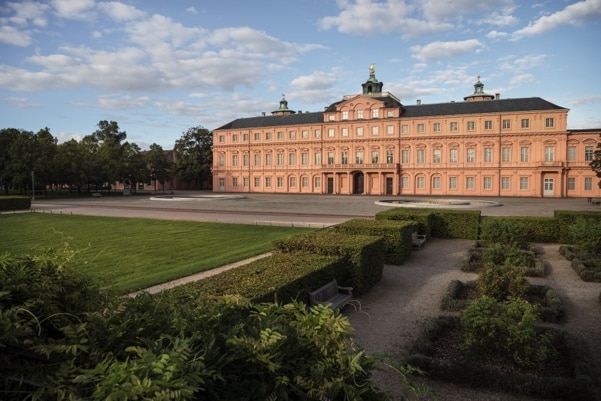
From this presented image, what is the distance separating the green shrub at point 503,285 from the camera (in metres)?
9.70

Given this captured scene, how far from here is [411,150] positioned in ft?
217

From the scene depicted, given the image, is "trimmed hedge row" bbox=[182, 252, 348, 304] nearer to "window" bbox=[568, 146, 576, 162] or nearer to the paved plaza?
the paved plaza

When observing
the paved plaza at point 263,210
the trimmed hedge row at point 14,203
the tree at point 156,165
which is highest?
the tree at point 156,165

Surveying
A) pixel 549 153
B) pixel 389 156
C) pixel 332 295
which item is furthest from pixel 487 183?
pixel 332 295

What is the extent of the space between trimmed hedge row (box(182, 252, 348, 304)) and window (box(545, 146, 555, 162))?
193 feet

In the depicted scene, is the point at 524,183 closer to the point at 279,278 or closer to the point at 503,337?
the point at 503,337

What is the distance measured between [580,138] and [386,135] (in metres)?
26.2

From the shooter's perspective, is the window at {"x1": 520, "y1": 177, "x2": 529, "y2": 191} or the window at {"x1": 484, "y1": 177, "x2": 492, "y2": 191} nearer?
the window at {"x1": 520, "y1": 177, "x2": 529, "y2": 191}

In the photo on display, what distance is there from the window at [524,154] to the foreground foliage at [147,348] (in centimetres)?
6508

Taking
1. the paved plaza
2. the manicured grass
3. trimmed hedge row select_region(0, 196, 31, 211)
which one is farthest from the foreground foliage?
trimmed hedge row select_region(0, 196, 31, 211)

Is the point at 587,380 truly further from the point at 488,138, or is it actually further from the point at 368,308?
the point at 488,138

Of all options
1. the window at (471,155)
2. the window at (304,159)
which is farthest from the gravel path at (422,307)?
the window at (304,159)

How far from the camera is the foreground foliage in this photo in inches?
79.2

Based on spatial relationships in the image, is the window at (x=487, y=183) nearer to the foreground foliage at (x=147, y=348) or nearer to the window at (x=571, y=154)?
the window at (x=571, y=154)
